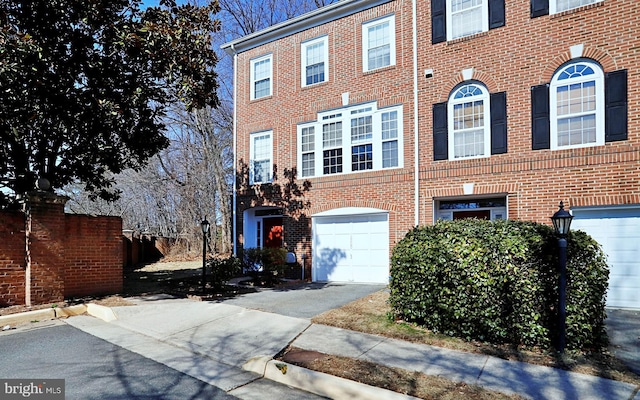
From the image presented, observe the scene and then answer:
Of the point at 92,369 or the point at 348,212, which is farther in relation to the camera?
the point at 348,212

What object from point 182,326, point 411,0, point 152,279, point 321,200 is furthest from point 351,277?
point 411,0

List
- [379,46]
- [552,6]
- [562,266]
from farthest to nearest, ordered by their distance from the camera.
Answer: [379,46], [552,6], [562,266]

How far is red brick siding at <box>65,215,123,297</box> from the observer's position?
9.01 meters

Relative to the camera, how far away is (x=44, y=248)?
8328mm

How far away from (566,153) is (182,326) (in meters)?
9.12

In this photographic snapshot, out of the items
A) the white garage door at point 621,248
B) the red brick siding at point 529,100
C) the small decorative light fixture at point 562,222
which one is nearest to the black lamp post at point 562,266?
the small decorative light fixture at point 562,222

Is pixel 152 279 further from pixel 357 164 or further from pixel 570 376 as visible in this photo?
pixel 570 376

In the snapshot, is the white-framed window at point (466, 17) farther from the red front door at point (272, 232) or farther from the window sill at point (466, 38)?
the red front door at point (272, 232)

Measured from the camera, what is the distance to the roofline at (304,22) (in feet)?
39.1

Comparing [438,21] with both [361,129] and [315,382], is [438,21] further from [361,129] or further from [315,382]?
[315,382]

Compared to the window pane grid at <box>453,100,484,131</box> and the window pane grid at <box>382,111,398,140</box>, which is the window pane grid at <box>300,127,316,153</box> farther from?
the window pane grid at <box>453,100,484,131</box>

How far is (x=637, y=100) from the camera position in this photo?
26.5ft
